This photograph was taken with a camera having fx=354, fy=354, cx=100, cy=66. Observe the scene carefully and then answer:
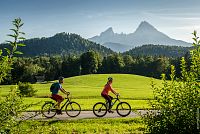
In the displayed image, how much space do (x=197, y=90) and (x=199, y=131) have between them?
29.1 inches

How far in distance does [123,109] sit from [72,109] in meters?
3.05

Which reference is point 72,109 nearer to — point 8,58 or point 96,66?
point 8,58

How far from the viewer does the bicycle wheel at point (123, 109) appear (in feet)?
68.3

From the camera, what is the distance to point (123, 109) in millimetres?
21031

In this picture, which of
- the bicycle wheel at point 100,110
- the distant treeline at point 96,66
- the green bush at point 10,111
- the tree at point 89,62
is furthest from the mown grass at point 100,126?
the tree at point 89,62

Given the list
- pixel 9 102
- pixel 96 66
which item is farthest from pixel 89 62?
pixel 9 102

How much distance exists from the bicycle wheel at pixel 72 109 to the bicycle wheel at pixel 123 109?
2.38 meters

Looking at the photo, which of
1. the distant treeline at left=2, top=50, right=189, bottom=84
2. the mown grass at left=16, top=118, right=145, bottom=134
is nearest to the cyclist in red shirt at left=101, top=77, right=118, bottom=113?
the mown grass at left=16, top=118, right=145, bottom=134

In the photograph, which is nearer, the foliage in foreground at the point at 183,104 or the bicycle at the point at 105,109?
the foliage in foreground at the point at 183,104

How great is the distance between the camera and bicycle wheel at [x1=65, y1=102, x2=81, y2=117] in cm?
2026

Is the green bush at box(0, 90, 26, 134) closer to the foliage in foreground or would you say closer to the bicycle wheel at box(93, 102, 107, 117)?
the foliage in foreground

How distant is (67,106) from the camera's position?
66.8 feet

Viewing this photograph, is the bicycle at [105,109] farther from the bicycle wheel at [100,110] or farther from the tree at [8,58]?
the tree at [8,58]

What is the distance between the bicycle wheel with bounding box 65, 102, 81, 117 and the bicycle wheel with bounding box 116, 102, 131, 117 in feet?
7.82
